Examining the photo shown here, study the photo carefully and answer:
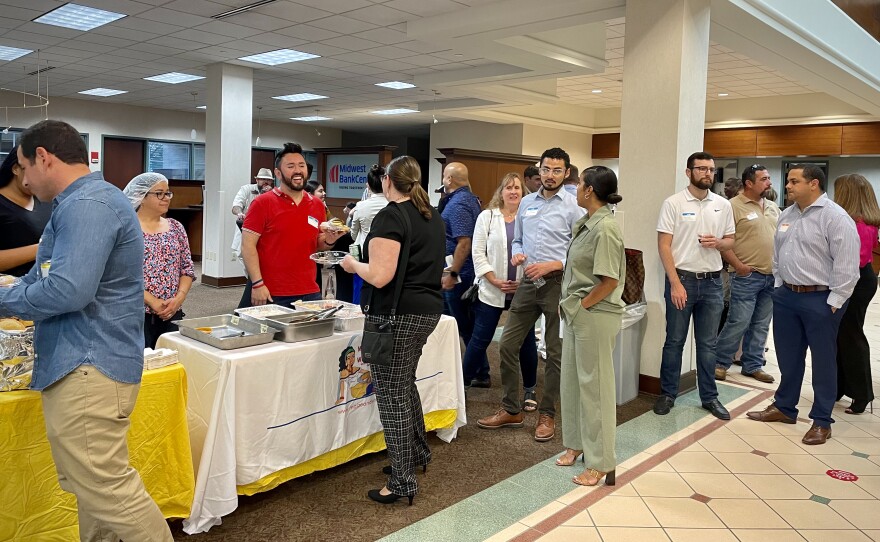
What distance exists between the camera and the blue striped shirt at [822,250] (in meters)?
3.79

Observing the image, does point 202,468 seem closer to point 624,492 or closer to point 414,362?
point 414,362

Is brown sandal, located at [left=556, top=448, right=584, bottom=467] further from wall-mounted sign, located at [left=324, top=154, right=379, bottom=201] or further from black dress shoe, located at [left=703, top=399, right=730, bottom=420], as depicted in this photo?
wall-mounted sign, located at [left=324, top=154, right=379, bottom=201]

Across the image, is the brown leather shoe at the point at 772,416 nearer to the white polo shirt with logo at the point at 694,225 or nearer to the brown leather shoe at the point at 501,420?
the white polo shirt with logo at the point at 694,225

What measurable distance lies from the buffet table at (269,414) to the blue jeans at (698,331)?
7.07 ft

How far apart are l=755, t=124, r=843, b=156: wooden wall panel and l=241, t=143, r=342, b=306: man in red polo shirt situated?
35.0 ft

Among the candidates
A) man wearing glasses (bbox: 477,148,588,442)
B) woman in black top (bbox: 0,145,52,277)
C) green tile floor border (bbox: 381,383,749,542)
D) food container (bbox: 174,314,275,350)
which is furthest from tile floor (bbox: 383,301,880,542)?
woman in black top (bbox: 0,145,52,277)

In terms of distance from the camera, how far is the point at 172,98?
13.1m

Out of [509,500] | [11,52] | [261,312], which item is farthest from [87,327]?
[11,52]

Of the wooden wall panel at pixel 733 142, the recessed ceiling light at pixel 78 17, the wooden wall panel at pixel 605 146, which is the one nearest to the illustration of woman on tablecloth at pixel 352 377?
the recessed ceiling light at pixel 78 17

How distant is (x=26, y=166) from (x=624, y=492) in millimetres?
2821

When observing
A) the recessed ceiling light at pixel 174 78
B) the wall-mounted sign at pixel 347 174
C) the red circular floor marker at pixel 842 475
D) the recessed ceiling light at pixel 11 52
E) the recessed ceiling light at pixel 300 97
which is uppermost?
the recessed ceiling light at pixel 300 97

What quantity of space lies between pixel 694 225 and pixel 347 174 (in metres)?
8.95

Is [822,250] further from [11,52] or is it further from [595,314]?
[11,52]

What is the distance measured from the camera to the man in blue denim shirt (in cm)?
187
